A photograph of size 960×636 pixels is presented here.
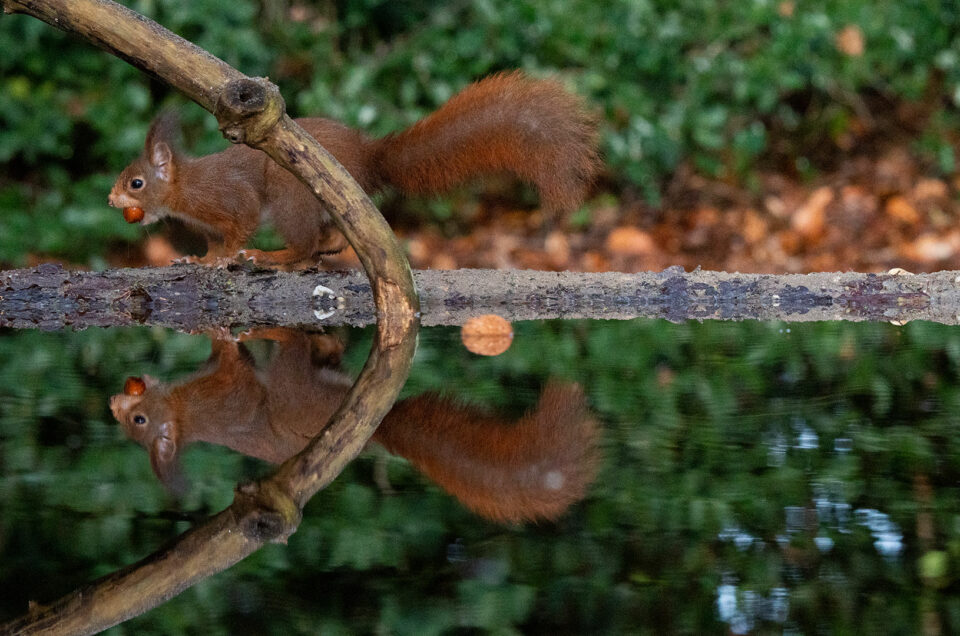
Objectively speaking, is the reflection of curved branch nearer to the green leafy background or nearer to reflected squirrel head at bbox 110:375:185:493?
the green leafy background

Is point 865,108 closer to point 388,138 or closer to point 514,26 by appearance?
point 514,26

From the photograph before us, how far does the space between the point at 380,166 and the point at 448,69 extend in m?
1.51

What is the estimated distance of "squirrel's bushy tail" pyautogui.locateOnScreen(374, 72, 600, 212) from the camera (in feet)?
7.78

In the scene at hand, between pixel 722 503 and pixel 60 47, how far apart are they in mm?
3683

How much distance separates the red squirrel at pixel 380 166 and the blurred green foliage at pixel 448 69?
41.6 inches

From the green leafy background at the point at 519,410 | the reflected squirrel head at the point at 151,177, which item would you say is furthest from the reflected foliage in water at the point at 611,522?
the reflected squirrel head at the point at 151,177

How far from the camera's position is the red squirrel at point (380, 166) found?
2.39 m

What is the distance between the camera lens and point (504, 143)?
2482 millimetres

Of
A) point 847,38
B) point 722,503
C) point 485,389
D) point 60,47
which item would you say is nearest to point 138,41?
point 485,389

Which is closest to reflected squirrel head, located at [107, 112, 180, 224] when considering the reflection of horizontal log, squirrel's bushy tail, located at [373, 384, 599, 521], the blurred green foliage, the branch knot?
the reflection of horizontal log

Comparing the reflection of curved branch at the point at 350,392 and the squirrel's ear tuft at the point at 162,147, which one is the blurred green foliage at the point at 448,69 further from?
the reflection of curved branch at the point at 350,392

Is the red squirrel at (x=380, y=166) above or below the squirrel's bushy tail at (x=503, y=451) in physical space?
above

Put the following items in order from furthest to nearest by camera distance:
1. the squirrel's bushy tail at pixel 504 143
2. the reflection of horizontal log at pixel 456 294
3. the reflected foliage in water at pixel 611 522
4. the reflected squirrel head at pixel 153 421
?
the reflection of horizontal log at pixel 456 294 < the squirrel's bushy tail at pixel 504 143 < the reflected squirrel head at pixel 153 421 < the reflected foliage in water at pixel 611 522

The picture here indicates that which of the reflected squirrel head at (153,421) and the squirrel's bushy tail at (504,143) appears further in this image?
the squirrel's bushy tail at (504,143)
